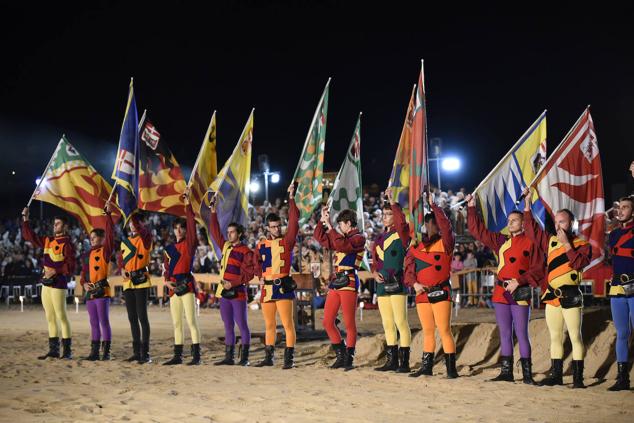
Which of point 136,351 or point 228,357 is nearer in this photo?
point 228,357

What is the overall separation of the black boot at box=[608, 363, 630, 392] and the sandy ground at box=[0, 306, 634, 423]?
0.16 m

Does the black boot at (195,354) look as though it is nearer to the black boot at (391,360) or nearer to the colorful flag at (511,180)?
the black boot at (391,360)

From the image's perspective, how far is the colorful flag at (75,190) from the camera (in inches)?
455

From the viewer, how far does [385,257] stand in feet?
30.6

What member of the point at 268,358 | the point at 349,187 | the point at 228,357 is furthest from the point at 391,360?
the point at 349,187

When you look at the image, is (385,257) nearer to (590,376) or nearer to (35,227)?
(590,376)

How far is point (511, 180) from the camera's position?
9180 mm

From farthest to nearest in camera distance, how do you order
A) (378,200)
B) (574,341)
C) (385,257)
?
(378,200)
(385,257)
(574,341)

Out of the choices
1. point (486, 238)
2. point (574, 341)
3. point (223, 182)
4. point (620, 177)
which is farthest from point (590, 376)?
point (620, 177)

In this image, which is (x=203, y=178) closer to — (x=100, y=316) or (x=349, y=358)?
(x=100, y=316)

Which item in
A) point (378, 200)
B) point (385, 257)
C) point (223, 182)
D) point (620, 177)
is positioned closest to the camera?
point (385, 257)

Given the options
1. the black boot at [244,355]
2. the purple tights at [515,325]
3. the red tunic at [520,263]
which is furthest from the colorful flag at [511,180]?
the black boot at [244,355]

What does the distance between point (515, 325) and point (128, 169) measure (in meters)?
5.82

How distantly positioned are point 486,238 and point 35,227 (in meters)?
24.4
